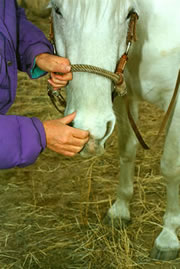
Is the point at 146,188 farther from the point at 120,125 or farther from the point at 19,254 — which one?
the point at 19,254

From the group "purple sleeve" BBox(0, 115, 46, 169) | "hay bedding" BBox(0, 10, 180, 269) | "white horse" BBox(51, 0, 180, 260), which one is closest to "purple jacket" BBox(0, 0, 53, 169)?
"purple sleeve" BBox(0, 115, 46, 169)

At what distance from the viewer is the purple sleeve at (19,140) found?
1.11 m

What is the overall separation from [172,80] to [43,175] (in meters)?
1.17

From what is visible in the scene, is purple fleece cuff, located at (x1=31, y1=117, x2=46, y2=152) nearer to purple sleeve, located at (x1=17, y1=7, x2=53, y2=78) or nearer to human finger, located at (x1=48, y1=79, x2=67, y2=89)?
human finger, located at (x1=48, y1=79, x2=67, y2=89)

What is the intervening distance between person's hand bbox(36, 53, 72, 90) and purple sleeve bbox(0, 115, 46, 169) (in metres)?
0.19

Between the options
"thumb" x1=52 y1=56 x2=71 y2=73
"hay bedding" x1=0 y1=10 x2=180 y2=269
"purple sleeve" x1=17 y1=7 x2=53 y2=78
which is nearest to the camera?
"thumb" x1=52 y1=56 x2=71 y2=73

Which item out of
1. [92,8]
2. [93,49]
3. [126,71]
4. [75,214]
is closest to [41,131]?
[93,49]

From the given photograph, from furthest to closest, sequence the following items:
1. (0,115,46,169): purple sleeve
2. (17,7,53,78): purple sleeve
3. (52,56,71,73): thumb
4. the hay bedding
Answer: the hay bedding, (17,7,53,78): purple sleeve, (52,56,71,73): thumb, (0,115,46,169): purple sleeve

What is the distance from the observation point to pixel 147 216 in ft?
6.82

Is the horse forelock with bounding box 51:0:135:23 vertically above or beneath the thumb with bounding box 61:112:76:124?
above

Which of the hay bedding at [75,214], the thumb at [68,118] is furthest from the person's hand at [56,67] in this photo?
the hay bedding at [75,214]

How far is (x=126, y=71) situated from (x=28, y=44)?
45cm

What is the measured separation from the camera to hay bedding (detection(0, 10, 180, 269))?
71.5 inches

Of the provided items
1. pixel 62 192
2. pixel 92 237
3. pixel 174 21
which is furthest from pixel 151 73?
pixel 62 192
